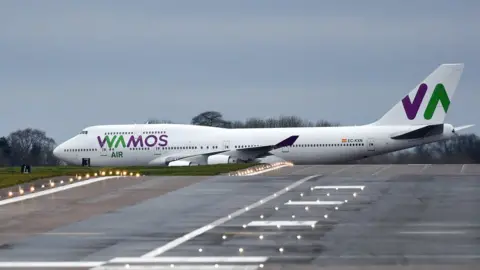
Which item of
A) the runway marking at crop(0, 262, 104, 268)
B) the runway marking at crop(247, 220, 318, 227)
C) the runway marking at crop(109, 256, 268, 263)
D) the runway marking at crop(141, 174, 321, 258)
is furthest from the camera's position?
the runway marking at crop(247, 220, 318, 227)

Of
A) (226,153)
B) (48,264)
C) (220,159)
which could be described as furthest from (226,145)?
(48,264)

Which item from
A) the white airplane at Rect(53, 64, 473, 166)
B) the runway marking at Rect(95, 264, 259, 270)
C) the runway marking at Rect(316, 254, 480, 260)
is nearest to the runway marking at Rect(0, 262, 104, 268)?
the runway marking at Rect(95, 264, 259, 270)

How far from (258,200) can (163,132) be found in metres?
51.1

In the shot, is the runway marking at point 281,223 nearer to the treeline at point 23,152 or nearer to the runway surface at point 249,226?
the runway surface at point 249,226

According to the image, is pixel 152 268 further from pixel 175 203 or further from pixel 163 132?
pixel 163 132

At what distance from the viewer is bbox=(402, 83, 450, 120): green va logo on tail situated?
79.1 m

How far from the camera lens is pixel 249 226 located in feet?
78.3

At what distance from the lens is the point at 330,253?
754 inches

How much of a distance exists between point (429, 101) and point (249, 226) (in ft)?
187

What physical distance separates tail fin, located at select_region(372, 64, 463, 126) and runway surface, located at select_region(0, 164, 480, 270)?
42239 millimetres

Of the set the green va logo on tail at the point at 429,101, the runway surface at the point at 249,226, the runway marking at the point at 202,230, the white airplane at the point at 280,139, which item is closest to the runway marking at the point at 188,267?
the runway surface at the point at 249,226

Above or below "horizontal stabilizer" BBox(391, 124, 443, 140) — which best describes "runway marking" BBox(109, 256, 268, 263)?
below

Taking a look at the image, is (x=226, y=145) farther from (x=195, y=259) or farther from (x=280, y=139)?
(x=195, y=259)

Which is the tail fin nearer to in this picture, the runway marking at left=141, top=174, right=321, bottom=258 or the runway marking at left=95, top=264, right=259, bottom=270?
the runway marking at left=141, top=174, right=321, bottom=258
